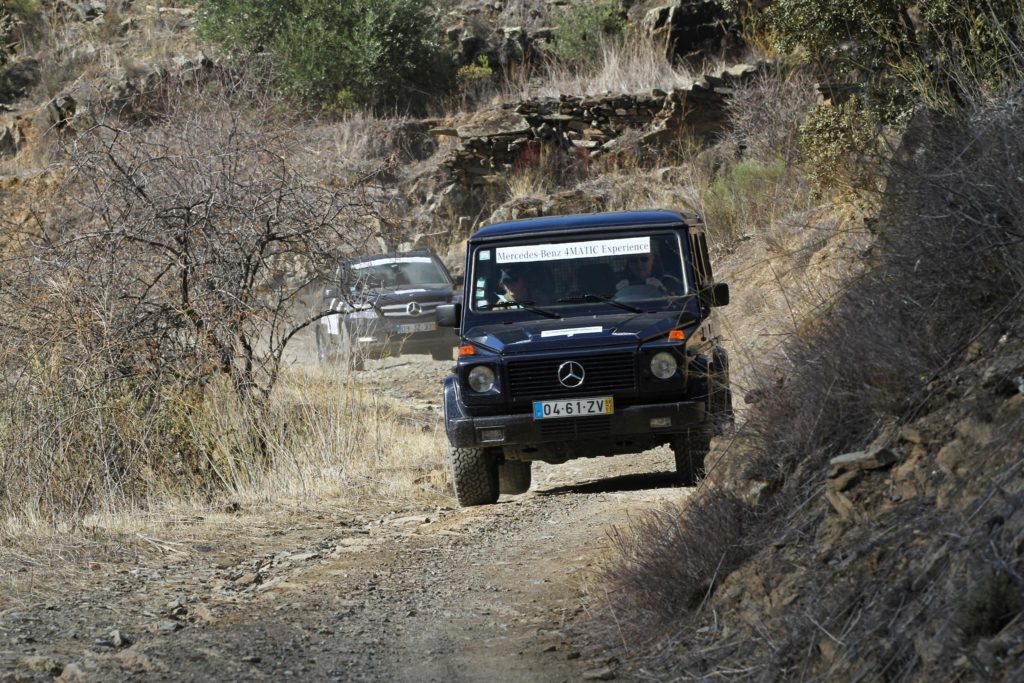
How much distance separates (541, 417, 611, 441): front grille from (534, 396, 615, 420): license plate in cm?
4

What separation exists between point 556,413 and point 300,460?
120 inches

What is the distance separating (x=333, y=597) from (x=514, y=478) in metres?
3.30

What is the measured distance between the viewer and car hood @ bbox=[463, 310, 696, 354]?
844 centimetres

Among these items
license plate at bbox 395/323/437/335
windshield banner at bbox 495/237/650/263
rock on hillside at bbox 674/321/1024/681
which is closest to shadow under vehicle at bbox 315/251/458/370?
license plate at bbox 395/323/437/335

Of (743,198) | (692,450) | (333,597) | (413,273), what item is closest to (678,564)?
(333,597)

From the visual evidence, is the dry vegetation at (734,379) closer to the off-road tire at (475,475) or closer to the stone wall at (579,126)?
the off-road tire at (475,475)

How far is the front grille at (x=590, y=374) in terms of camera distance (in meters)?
8.41

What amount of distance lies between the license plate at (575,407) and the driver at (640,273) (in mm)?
986

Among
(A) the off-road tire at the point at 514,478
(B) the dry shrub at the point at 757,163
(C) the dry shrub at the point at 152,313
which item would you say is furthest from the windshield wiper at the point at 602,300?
(B) the dry shrub at the point at 757,163

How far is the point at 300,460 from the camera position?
10.7m

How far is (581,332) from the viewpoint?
336 inches

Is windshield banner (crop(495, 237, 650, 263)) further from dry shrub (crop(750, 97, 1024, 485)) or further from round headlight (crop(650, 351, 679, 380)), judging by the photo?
dry shrub (crop(750, 97, 1024, 485))

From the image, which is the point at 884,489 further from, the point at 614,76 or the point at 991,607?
the point at 614,76

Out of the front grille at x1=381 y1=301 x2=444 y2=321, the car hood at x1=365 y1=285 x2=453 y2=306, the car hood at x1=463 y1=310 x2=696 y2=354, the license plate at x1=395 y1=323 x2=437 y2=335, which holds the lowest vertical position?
the car hood at x1=463 y1=310 x2=696 y2=354
